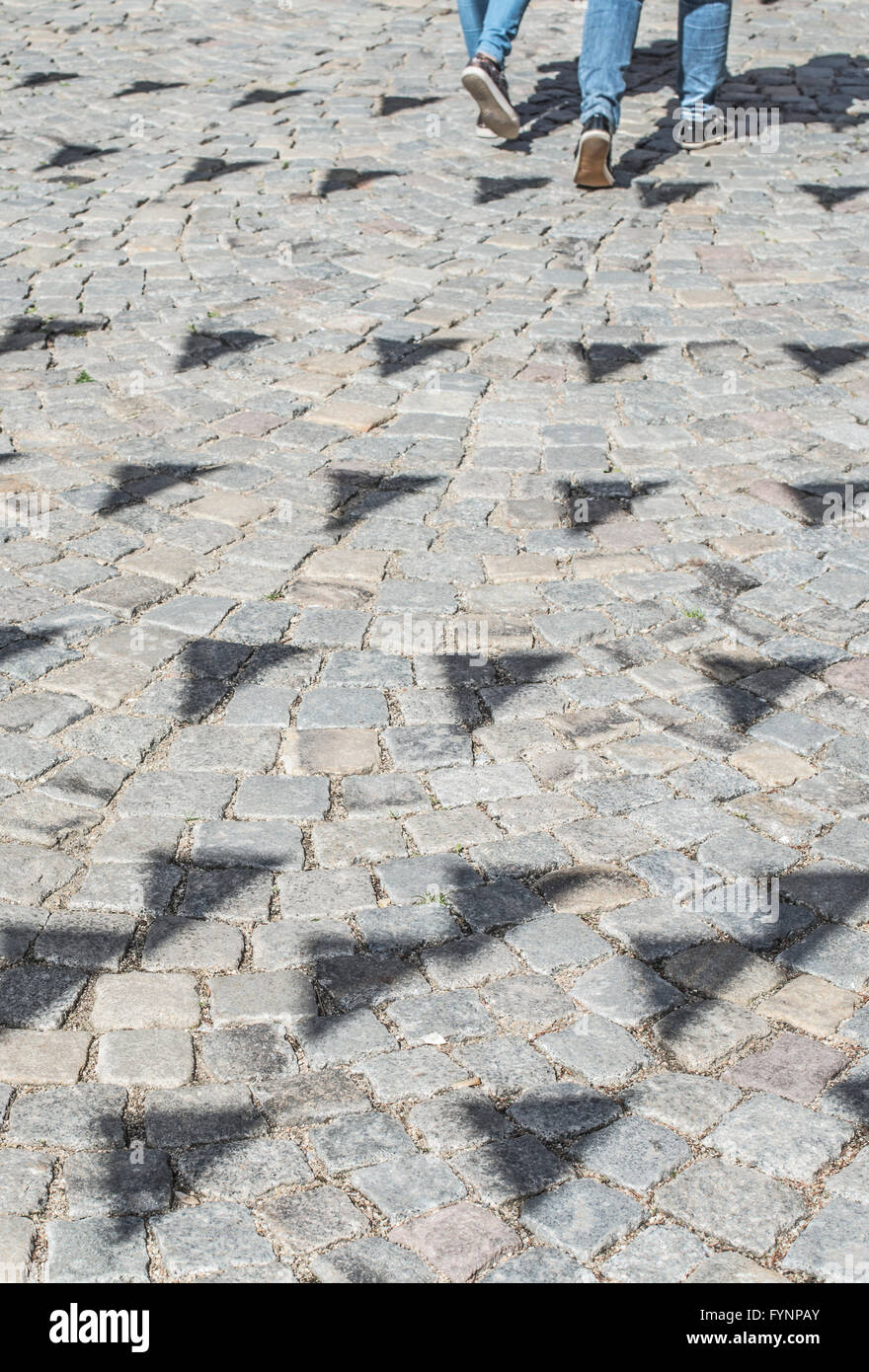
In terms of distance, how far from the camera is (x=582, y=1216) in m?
2.52

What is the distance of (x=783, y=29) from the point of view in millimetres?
10633

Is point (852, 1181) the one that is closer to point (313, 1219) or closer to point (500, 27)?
point (313, 1219)

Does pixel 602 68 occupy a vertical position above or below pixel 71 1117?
above

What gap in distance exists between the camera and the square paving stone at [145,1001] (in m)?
2.94

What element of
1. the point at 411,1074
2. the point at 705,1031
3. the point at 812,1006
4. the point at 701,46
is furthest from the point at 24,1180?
the point at 701,46

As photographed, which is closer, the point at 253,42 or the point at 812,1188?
the point at 812,1188

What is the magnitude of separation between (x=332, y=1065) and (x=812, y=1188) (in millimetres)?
924

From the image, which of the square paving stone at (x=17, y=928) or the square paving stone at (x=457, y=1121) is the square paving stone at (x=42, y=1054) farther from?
the square paving stone at (x=457, y=1121)

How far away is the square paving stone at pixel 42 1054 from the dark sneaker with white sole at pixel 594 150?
5.89 m

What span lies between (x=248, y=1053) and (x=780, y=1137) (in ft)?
3.38

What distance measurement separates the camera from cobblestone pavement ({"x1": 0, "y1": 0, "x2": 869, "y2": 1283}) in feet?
8.56

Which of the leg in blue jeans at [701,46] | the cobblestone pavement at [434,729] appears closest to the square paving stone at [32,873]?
the cobblestone pavement at [434,729]
